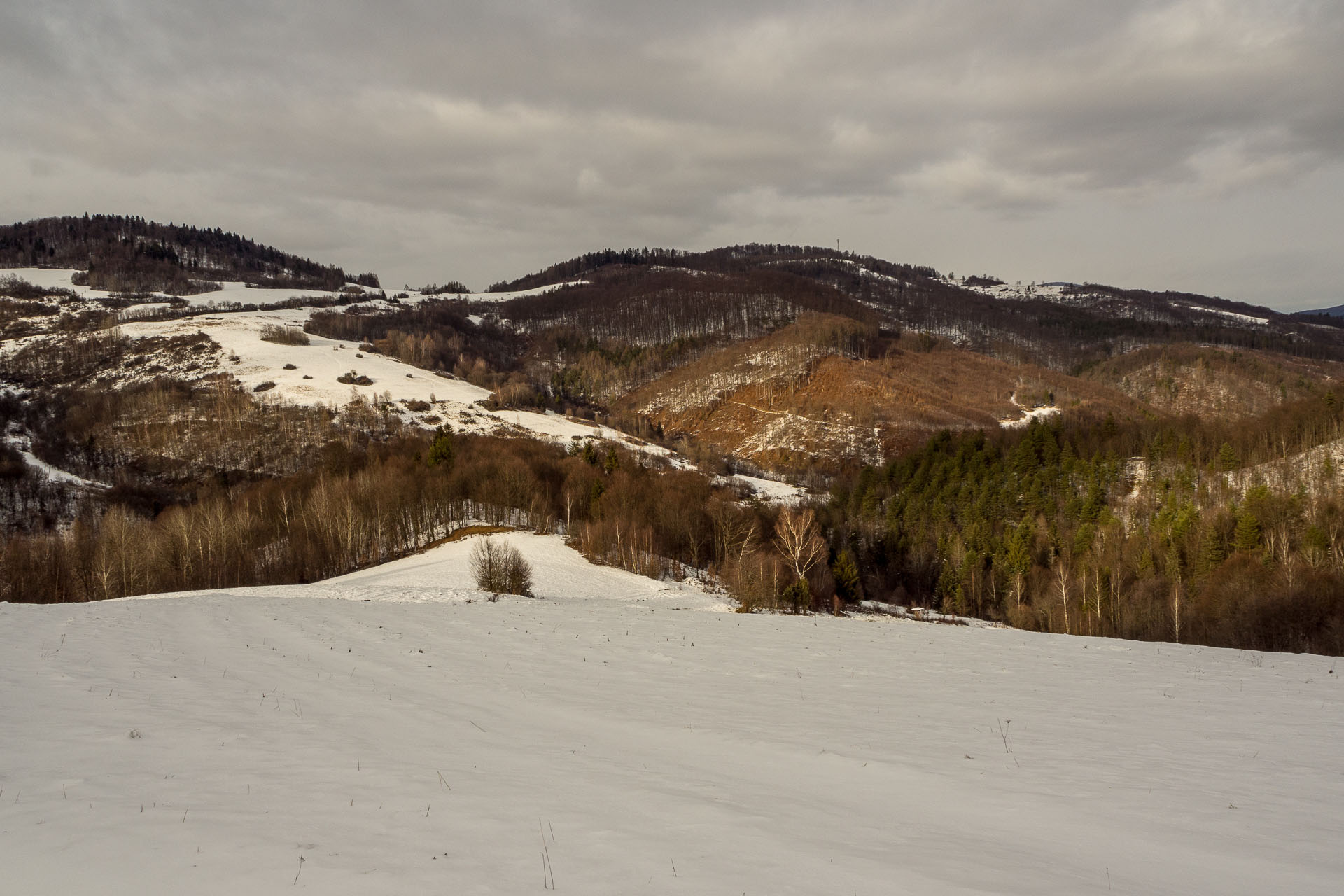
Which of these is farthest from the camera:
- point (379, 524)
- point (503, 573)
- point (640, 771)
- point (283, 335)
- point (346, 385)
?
point (283, 335)

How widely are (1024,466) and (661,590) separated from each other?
79.6 meters

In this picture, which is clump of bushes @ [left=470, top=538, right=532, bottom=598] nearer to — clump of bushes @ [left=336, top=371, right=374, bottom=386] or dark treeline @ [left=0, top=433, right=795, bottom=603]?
dark treeline @ [left=0, top=433, right=795, bottom=603]

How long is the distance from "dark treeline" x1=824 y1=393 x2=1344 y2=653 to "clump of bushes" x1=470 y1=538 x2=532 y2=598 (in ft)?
158

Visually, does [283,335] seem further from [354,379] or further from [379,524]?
[379,524]

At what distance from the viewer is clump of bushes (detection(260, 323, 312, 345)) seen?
572 ft

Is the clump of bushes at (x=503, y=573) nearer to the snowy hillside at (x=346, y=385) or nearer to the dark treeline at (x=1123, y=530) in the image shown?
the dark treeline at (x=1123, y=530)

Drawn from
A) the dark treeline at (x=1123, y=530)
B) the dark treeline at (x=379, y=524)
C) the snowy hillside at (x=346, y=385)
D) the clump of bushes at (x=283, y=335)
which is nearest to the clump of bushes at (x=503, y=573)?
the dark treeline at (x=379, y=524)

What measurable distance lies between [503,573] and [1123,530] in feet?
264

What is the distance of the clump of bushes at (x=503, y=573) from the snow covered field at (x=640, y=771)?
858 inches

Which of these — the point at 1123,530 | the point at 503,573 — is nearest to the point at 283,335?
the point at 503,573

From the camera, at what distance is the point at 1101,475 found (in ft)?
336

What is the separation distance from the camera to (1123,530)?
85812mm

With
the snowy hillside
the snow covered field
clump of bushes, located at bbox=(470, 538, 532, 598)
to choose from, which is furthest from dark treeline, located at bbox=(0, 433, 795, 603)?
the snowy hillside

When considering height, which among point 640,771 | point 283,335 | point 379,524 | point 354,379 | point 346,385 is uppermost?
point 283,335
